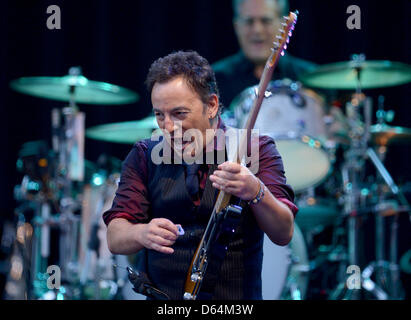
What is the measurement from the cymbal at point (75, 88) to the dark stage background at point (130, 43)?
0.57 meters

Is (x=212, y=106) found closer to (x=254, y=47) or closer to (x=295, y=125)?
(x=295, y=125)

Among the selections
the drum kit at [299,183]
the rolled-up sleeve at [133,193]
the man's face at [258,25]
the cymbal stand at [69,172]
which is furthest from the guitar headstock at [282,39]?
the man's face at [258,25]

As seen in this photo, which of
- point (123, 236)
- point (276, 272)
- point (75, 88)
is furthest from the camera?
point (75, 88)

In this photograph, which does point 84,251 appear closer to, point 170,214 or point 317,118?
point 317,118

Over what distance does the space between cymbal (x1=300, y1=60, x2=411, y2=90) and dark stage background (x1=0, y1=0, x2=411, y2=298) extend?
1.65 feet

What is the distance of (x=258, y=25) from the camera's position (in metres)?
4.32

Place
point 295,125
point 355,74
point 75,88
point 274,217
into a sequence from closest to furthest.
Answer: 1. point 274,217
2. point 295,125
3. point 355,74
4. point 75,88

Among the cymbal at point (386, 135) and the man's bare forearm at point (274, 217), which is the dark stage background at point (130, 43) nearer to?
the cymbal at point (386, 135)

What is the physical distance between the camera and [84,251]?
4.12m

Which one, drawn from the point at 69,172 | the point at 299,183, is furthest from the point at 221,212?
the point at 69,172

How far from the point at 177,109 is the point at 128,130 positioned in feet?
7.71

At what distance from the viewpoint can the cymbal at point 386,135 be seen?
3.83m

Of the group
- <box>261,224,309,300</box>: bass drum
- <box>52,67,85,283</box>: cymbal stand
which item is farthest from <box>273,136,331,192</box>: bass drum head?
<box>52,67,85,283</box>: cymbal stand
